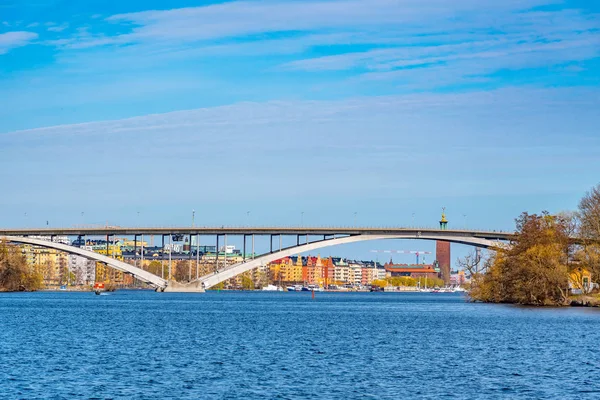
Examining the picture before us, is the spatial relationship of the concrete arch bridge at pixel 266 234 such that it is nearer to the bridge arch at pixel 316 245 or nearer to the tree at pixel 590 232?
the bridge arch at pixel 316 245

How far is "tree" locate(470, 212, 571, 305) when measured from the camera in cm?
8469

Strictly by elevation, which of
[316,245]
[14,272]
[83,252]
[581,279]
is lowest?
[581,279]

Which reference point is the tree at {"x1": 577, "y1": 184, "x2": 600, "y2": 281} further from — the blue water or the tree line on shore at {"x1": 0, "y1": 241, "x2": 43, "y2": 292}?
the tree line on shore at {"x1": 0, "y1": 241, "x2": 43, "y2": 292}

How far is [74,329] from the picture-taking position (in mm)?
56625

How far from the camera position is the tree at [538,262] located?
8469 cm

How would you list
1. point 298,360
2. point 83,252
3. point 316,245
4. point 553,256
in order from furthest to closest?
point 316,245 → point 83,252 → point 553,256 → point 298,360

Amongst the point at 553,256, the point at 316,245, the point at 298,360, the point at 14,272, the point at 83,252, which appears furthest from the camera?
the point at 14,272

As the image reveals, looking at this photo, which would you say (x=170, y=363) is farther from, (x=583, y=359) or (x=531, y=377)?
(x=583, y=359)

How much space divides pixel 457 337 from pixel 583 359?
11870mm

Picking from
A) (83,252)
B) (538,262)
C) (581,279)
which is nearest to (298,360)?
(538,262)

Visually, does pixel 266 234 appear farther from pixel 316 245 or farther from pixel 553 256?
pixel 553 256

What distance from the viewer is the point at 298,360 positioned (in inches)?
1526

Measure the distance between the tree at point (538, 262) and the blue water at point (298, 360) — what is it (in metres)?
21.2

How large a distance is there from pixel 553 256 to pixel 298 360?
50528 millimetres
